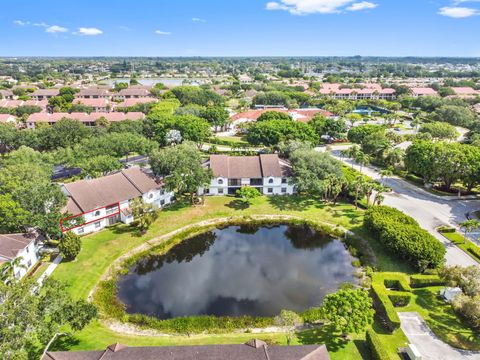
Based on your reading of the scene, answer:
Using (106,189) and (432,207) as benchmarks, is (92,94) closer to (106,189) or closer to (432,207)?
(106,189)

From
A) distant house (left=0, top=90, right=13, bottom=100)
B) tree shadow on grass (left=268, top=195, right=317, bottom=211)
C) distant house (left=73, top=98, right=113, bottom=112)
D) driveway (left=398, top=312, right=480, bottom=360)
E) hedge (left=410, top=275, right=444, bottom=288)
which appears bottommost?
driveway (left=398, top=312, right=480, bottom=360)

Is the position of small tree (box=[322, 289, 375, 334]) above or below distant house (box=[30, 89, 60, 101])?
below

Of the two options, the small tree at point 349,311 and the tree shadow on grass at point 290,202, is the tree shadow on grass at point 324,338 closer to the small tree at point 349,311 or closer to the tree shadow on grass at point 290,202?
the small tree at point 349,311

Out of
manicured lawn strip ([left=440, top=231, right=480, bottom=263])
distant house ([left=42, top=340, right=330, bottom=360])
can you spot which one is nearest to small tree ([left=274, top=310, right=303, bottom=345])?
distant house ([left=42, top=340, right=330, bottom=360])

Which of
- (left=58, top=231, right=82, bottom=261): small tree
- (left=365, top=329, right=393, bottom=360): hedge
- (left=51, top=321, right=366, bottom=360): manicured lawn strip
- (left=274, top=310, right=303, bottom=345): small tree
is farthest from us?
(left=58, top=231, right=82, bottom=261): small tree

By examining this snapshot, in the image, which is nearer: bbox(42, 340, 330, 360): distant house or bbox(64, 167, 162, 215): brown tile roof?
bbox(42, 340, 330, 360): distant house

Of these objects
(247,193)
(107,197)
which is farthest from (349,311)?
(107,197)

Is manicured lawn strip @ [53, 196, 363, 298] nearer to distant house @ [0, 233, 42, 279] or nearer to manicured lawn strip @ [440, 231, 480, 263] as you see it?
distant house @ [0, 233, 42, 279]
